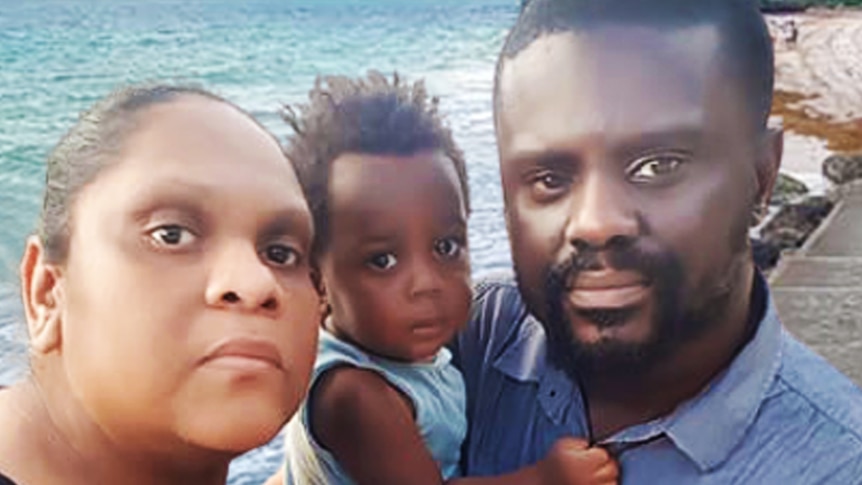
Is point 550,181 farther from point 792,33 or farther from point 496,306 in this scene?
point 792,33

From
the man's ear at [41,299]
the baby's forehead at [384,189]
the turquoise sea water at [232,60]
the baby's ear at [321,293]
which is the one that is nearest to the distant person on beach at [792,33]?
the turquoise sea water at [232,60]

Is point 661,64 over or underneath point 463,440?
over

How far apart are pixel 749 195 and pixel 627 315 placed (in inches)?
5.9

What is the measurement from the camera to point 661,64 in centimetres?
131

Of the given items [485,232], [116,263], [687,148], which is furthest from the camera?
[485,232]

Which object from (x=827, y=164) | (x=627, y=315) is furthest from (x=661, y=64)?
(x=827, y=164)

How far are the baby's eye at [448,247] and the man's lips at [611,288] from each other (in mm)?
119

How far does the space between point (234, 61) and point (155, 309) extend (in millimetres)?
488

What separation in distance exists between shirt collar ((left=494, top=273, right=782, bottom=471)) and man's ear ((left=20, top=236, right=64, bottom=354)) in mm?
520

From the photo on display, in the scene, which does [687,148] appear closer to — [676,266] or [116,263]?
[676,266]

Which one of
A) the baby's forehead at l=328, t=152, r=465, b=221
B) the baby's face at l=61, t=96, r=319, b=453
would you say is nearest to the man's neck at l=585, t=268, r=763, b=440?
the baby's forehead at l=328, t=152, r=465, b=221

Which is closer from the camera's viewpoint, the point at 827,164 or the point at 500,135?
→ the point at 500,135

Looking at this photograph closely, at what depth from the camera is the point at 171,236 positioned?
1.17 m

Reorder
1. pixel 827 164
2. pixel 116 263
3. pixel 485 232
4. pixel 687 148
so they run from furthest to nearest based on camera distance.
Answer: pixel 827 164 < pixel 485 232 < pixel 687 148 < pixel 116 263
